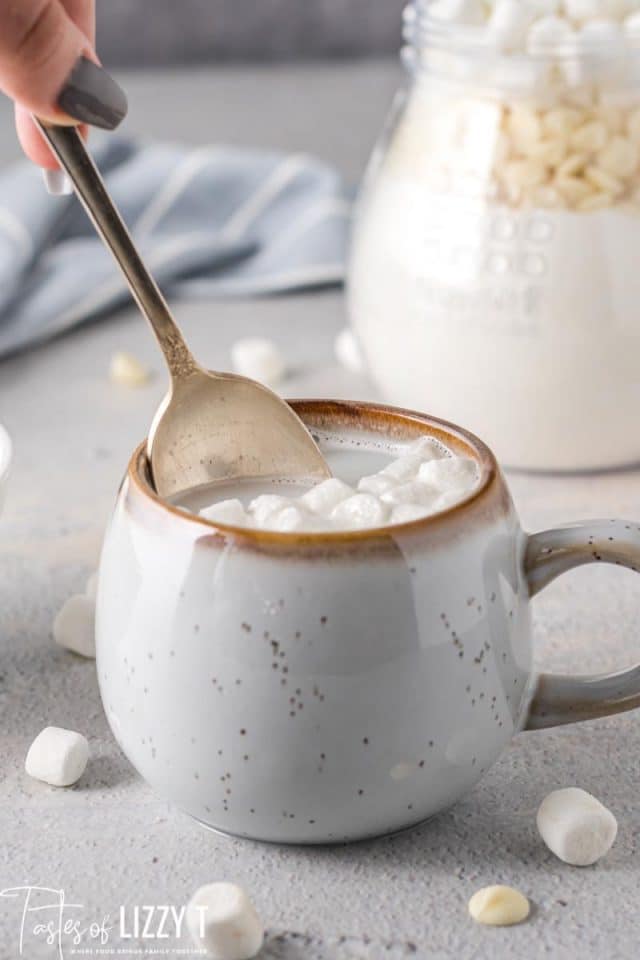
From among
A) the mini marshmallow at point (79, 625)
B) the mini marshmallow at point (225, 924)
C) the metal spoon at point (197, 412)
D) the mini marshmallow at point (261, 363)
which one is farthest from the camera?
the mini marshmallow at point (261, 363)

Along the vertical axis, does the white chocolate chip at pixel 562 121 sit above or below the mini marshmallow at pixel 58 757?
above

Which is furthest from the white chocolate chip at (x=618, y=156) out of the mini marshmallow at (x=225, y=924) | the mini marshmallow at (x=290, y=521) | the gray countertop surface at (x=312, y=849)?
the mini marshmallow at (x=225, y=924)

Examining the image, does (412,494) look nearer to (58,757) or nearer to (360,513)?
(360,513)

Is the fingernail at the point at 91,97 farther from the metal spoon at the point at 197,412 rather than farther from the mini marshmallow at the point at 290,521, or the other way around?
the mini marshmallow at the point at 290,521

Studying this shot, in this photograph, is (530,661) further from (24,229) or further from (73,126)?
(24,229)

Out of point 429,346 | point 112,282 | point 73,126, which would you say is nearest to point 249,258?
point 112,282

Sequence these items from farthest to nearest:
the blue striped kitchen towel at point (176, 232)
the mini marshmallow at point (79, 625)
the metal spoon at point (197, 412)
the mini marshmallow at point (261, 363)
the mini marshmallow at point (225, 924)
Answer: the blue striped kitchen towel at point (176, 232)
the mini marshmallow at point (261, 363)
the mini marshmallow at point (79, 625)
the metal spoon at point (197, 412)
the mini marshmallow at point (225, 924)
